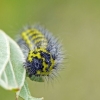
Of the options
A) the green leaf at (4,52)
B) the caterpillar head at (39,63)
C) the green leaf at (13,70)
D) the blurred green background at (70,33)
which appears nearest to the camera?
the green leaf at (13,70)

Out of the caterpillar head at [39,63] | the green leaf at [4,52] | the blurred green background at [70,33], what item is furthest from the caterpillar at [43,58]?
the blurred green background at [70,33]

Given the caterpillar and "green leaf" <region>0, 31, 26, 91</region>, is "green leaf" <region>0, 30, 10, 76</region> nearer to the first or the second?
"green leaf" <region>0, 31, 26, 91</region>

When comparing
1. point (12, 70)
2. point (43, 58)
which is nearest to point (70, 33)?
point (43, 58)

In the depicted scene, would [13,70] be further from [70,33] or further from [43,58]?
[70,33]

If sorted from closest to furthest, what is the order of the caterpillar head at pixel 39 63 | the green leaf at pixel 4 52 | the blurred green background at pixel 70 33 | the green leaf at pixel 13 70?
the green leaf at pixel 13 70 → the green leaf at pixel 4 52 → the caterpillar head at pixel 39 63 → the blurred green background at pixel 70 33

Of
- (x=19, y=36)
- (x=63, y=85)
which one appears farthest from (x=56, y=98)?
(x=19, y=36)

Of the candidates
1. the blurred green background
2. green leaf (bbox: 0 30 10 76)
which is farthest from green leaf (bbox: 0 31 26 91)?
the blurred green background

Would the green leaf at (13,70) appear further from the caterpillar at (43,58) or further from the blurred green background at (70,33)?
the blurred green background at (70,33)

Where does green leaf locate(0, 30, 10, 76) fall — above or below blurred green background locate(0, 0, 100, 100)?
below
